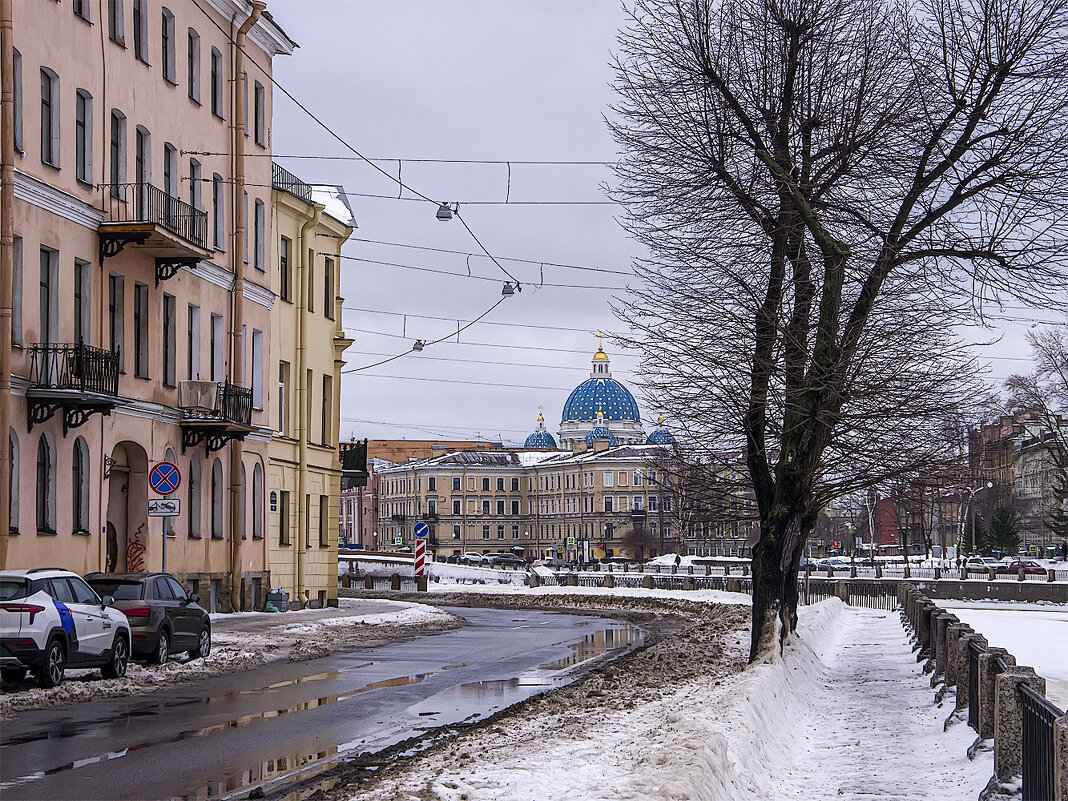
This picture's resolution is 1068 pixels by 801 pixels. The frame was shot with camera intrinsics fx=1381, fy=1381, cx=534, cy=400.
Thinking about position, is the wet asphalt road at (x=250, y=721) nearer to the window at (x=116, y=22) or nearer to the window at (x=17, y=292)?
the window at (x=17, y=292)

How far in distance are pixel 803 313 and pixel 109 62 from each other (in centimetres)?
1681

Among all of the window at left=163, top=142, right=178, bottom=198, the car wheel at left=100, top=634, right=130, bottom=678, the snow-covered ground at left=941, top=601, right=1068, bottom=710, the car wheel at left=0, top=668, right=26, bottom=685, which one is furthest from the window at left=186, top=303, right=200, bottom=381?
the snow-covered ground at left=941, top=601, right=1068, bottom=710

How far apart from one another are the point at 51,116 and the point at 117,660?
484 inches

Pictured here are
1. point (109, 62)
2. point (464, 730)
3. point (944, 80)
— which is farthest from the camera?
point (109, 62)

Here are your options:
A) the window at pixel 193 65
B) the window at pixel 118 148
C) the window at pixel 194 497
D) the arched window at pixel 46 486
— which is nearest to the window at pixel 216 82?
the window at pixel 193 65

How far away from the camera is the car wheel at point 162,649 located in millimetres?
21891

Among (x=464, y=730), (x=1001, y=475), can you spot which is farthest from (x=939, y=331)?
(x=1001, y=475)

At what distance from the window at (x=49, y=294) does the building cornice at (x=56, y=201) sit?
858mm

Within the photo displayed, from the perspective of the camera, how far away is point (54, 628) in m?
17.8

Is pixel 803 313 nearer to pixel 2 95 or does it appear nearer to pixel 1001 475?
pixel 2 95

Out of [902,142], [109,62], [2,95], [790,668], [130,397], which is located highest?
[109,62]

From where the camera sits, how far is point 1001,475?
114m

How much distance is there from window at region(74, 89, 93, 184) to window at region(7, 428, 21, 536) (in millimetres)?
5969

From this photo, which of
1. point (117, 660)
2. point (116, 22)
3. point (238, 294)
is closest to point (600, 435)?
point (238, 294)
